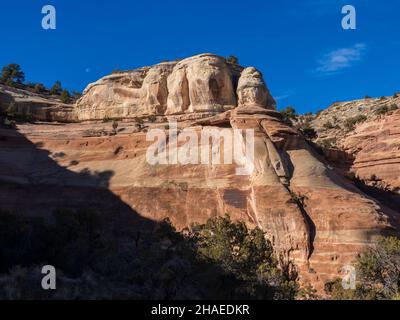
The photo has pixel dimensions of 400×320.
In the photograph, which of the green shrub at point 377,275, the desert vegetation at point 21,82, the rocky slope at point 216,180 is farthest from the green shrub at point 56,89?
the green shrub at point 377,275

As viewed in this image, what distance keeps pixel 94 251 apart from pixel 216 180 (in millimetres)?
9658

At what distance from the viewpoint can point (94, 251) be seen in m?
24.4

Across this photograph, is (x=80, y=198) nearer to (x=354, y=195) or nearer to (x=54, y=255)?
(x=54, y=255)

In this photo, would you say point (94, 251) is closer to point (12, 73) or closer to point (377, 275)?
point (377, 275)

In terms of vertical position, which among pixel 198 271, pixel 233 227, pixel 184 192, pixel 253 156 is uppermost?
pixel 253 156

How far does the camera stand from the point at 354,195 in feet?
94.5

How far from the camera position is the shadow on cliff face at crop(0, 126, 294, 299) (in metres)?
20.3

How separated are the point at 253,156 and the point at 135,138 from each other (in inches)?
382

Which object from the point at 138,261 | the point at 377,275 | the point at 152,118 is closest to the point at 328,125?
the point at 152,118

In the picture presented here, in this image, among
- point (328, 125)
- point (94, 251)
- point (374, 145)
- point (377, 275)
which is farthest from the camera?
point (328, 125)

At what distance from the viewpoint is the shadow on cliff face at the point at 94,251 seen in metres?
20.3
